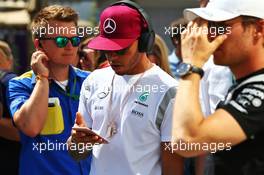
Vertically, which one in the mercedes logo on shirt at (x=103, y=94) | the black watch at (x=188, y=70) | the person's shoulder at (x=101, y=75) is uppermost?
the black watch at (x=188, y=70)

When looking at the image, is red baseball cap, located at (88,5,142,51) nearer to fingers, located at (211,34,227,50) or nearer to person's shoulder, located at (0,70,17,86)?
fingers, located at (211,34,227,50)

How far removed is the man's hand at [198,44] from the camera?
9.50 feet

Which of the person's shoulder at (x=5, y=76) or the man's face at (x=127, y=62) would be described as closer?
the man's face at (x=127, y=62)

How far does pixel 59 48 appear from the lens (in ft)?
14.1

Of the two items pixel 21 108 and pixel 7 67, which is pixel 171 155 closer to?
pixel 21 108

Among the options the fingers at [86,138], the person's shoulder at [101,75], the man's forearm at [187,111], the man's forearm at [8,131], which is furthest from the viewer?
the man's forearm at [8,131]

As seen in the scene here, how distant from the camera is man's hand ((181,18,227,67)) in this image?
2896 mm

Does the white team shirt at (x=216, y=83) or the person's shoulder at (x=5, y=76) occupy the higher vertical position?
the white team shirt at (x=216, y=83)

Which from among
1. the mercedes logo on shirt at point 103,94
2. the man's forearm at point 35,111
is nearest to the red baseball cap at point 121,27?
the mercedes logo on shirt at point 103,94

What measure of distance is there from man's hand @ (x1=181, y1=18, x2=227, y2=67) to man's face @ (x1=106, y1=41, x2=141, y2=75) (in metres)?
0.71

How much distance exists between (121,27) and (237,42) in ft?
3.07

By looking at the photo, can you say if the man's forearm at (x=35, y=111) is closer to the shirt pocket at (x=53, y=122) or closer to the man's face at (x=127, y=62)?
the shirt pocket at (x=53, y=122)

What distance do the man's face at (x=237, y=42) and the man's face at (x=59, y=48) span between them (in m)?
1.59

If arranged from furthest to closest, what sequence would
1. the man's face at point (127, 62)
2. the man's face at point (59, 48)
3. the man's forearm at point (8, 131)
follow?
1. the man's forearm at point (8, 131)
2. the man's face at point (59, 48)
3. the man's face at point (127, 62)
